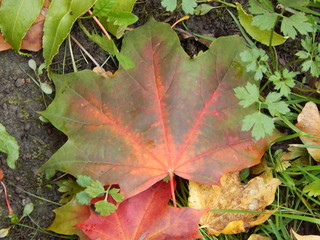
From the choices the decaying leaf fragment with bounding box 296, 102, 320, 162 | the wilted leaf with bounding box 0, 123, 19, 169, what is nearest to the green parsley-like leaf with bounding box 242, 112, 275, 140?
the decaying leaf fragment with bounding box 296, 102, 320, 162

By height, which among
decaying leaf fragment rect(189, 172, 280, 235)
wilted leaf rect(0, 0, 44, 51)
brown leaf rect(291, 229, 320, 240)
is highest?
wilted leaf rect(0, 0, 44, 51)

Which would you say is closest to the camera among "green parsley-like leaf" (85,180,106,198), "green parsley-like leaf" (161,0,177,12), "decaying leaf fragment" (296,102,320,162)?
"green parsley-like leaf" (85,180,106,198)

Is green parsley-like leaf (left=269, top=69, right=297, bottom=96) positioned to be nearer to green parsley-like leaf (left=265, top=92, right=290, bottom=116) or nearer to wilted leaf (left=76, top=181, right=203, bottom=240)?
green parsley-like leaf (left=265, top=92, right=290, bottom=116)

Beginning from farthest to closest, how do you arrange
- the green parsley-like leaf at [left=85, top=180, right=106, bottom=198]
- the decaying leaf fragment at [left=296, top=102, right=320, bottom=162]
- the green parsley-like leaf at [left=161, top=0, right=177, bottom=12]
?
1. the decaying leaf fragment at [left=296, top=102, right=320, bottom=162]
2. the green parsley-like leaf at [left=161, top=0, right=177, bottom=12]
3. the green parsley-like leaf at [left=85, top=180, right=106, bottom=198]

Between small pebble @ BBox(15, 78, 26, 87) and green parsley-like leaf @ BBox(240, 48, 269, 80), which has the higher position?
small pebble @ BBox(15, 78, 26, 87)

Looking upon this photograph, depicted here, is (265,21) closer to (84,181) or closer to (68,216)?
(84,181)

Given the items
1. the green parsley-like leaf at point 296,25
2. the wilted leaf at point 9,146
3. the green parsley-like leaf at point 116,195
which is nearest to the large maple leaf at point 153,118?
the green parsley-like leaf at point 116,195
